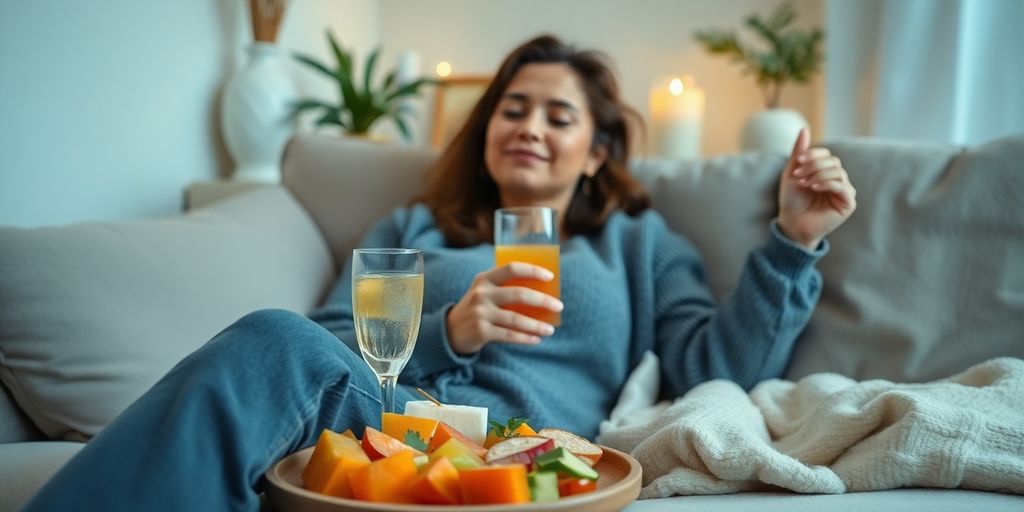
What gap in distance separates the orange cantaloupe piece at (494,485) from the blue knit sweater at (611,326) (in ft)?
2.19

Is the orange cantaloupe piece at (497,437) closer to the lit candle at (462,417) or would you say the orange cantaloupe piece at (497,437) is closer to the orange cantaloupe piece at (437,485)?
the lit candle at (462,417)

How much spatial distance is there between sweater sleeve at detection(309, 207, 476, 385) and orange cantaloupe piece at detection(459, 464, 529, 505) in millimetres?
667

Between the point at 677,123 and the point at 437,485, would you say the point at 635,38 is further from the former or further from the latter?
the point at 437,485

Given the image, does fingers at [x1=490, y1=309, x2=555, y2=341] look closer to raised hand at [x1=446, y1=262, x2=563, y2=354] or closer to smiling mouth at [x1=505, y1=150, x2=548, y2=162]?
raised hand at [x1=446, y1=262, x2=563, y2=354]

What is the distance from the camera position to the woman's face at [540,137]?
1.82m

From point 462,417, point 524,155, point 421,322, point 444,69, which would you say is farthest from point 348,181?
point 444,69

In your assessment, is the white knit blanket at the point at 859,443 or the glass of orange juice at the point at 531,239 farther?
the glass of orange juice at the point at 531,239

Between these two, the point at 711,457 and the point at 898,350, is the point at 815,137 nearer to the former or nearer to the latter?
the point at 898,350

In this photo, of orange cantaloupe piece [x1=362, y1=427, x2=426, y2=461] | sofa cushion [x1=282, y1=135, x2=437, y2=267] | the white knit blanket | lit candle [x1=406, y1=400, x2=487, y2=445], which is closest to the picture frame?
sofa cushion [x1=282, y1=135, x2=437, y2=267]

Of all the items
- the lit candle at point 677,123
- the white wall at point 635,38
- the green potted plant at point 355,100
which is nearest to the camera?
the green potted plant at point 355,100

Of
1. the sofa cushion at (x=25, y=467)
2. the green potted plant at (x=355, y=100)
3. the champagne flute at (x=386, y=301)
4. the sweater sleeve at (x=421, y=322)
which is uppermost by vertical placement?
the green potted plant at (x=355, y=100)

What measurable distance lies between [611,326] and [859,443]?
59cm

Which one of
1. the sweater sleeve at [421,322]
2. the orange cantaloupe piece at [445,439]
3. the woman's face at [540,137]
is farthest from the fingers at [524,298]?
the woman's face at [540,137]

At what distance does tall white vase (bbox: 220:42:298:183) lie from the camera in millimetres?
2568
